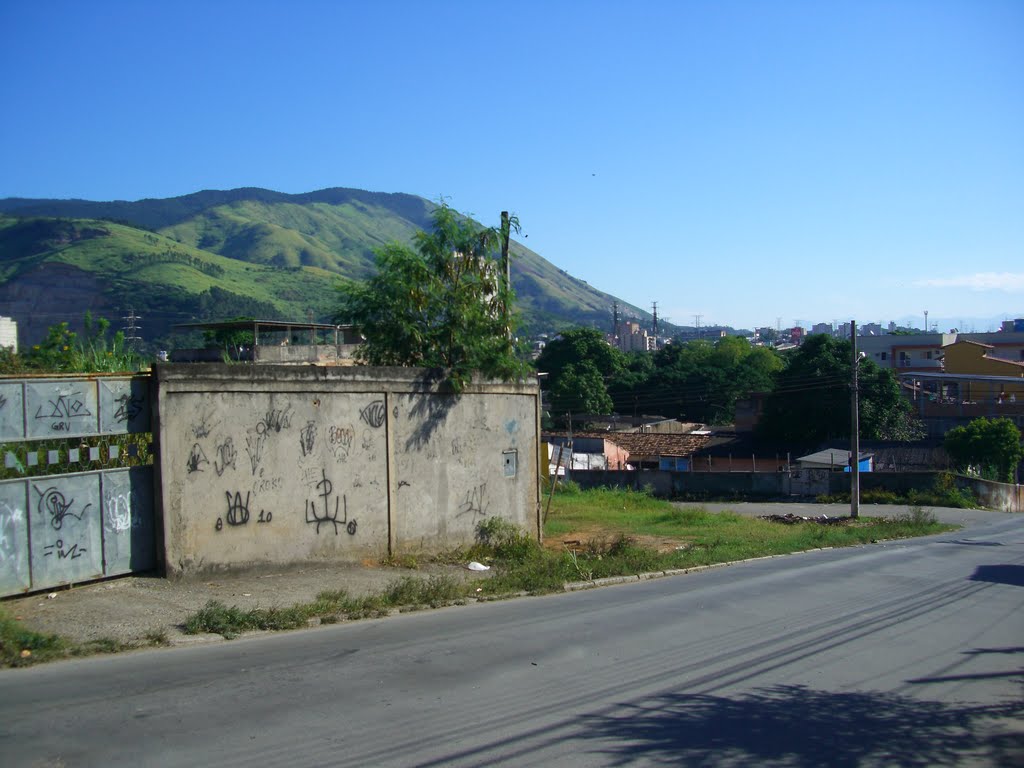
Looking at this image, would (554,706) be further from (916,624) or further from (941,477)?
(941,477)

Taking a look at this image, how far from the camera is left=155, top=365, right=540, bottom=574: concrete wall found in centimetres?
1154

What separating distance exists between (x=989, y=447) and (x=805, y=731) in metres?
45.8

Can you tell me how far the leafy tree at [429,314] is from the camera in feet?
51.8

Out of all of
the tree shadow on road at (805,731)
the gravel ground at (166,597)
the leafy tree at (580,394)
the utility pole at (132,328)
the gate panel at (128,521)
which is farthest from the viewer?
the leafy tree at (580,394)

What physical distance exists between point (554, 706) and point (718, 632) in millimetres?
4159

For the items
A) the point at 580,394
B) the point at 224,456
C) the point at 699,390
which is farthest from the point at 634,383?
the point at 224,456

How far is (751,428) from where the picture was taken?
5944 cm

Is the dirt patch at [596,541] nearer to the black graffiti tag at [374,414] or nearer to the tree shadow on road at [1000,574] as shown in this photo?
the black graffiti tag at [374,414]

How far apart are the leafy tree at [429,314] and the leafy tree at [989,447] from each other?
3894 centimetres

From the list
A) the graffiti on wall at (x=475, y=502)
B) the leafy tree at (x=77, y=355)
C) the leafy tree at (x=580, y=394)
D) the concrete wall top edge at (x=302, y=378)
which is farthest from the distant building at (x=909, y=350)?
the leafy tree at (x=77, y=355)

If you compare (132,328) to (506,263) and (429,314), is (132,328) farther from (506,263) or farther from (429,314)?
(429,314)

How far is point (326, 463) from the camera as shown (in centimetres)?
1327

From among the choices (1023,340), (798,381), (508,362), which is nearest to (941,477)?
(798,381)

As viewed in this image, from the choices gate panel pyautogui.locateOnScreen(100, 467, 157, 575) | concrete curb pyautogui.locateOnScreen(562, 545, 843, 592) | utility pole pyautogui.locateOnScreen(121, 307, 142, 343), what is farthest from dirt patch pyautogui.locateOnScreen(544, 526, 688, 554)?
utility pole pyautogui.locateOnScreen(121, 307, 142, 343)
